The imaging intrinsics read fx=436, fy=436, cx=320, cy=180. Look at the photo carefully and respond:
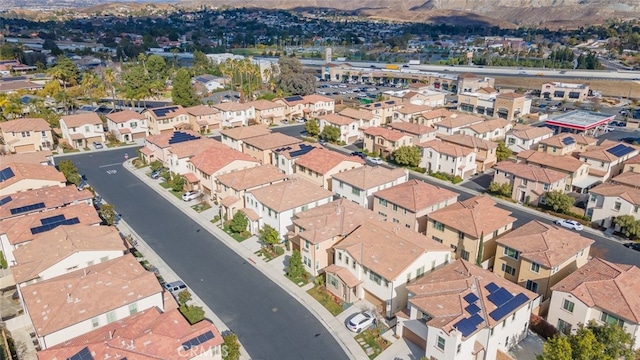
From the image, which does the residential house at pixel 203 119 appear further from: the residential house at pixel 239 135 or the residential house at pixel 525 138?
the residential house at pixel 525 138

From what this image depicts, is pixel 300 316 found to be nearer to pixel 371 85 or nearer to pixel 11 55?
pixel 371 85

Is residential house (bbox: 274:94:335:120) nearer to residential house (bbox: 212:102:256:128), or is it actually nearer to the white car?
residential house (bbox: 212:102:256:128)

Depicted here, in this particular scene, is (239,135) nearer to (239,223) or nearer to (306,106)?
(239,223)

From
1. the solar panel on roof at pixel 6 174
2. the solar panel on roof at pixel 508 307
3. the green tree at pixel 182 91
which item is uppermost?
the green tree at pixel 182 91

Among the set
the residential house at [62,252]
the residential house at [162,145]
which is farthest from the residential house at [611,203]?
the residential house at [162,145]

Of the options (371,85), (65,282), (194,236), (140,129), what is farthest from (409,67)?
(65,282)

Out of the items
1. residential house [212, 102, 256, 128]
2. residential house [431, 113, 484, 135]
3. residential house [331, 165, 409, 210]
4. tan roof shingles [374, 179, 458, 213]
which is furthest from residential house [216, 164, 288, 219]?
residential house [431, 113, 484, 135]
